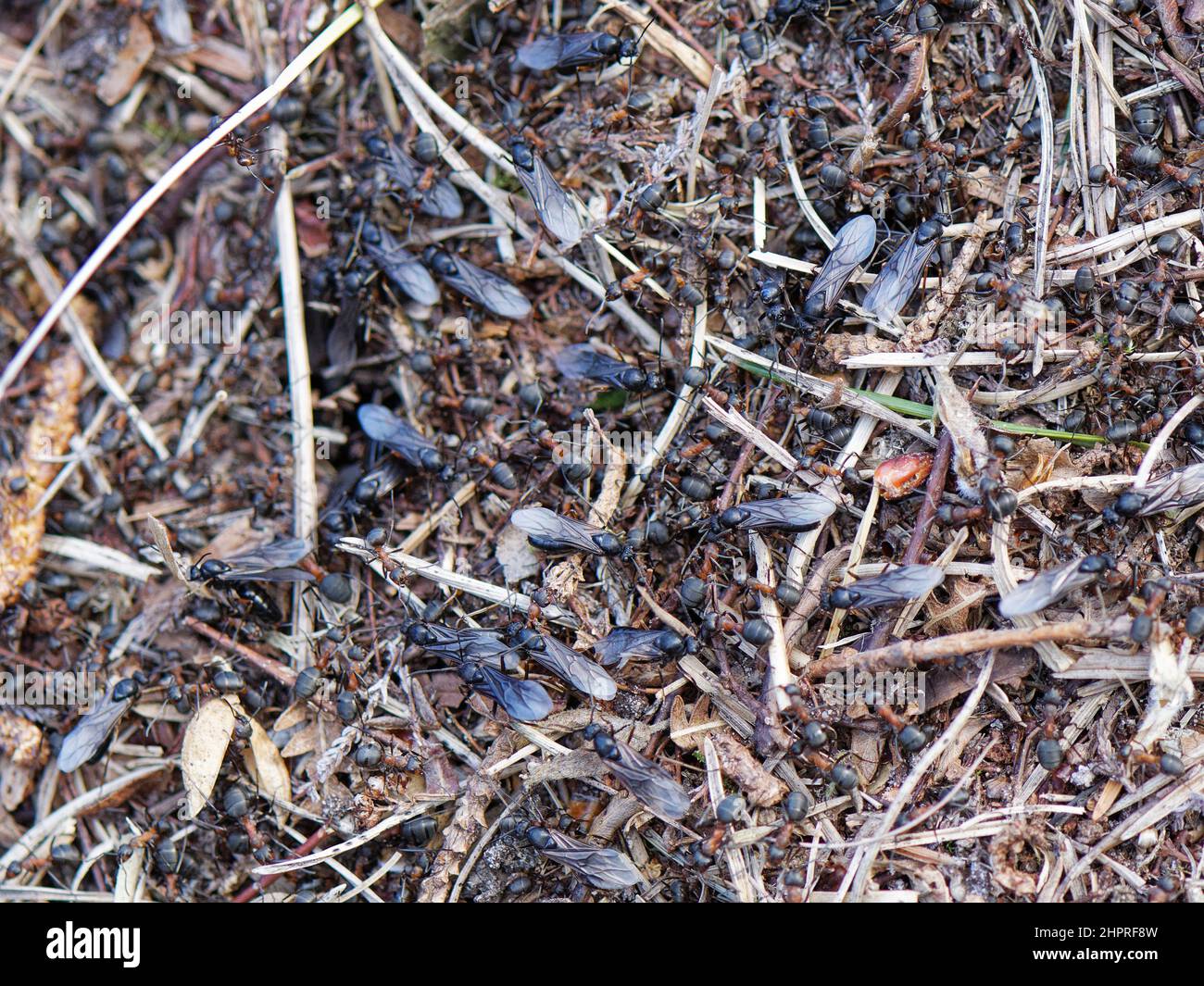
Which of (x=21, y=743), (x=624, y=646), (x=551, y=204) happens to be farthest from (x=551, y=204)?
(x=21, y=743)

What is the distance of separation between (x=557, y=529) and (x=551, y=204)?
1520mm

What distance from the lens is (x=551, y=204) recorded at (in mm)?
4363

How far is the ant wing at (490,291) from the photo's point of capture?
4.52 meters

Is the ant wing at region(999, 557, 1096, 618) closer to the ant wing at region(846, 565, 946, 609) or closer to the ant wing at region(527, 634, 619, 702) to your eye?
the ant wing at region(846, 565, 946, 609)

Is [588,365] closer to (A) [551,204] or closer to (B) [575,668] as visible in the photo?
(A) [551,204]

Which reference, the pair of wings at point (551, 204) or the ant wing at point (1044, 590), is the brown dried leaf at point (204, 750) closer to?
the pair of wings at point (551, 204)

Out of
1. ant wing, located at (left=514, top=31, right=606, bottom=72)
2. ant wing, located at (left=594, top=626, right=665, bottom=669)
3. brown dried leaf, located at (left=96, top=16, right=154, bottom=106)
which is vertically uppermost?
ant wing, located at (left=514, top=31, right=606, bottom=72)

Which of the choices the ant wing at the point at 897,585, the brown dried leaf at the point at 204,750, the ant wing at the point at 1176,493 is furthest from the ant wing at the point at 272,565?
the ant wing at the point at 1176,493

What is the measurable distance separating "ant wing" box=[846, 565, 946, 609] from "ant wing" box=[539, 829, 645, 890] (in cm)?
139

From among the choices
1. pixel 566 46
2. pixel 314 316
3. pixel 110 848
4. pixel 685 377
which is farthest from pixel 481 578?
pixel 566 46

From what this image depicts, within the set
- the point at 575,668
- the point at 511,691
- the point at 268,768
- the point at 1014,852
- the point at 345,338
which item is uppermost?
the point at 345,338

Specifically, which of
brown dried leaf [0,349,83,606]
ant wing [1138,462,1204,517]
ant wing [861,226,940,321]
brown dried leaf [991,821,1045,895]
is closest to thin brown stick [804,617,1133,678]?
ant wing [1138,462,1204,517]

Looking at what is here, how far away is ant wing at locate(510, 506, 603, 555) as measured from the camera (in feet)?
13.3
